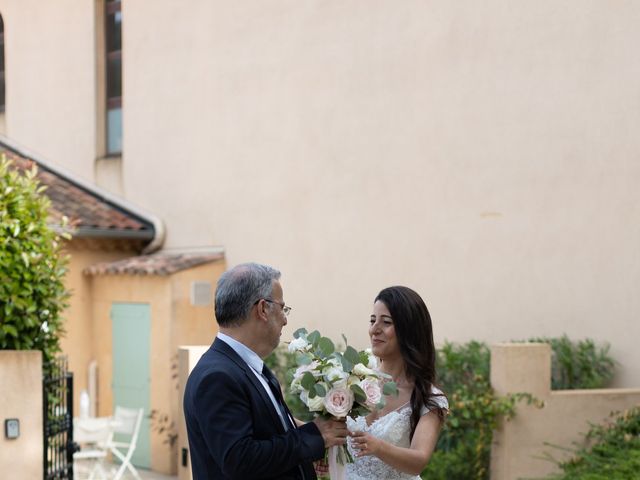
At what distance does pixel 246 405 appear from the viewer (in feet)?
11.0

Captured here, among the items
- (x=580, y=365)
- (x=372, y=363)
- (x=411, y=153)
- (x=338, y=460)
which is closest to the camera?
(x=338, y=460)

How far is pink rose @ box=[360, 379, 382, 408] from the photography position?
12.3ft

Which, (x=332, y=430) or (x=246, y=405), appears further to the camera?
(x=332, y=430)

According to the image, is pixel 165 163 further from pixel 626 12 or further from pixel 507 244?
pixel 626 12

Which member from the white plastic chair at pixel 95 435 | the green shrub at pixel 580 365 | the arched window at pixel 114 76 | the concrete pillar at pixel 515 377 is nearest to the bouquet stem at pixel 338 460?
the concrete pillar at pixel 515 377

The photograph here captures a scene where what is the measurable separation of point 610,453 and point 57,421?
432 cm

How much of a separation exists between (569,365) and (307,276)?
3858 mm

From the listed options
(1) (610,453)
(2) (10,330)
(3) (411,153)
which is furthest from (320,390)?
(3) (411,153)

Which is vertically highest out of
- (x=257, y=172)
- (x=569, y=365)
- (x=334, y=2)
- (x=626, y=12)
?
(x=334, y=2)

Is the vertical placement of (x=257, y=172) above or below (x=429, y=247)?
above

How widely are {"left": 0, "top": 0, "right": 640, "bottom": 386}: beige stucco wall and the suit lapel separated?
→ 583 cm

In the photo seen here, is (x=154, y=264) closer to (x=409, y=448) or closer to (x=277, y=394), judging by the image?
(x=409, y=448)

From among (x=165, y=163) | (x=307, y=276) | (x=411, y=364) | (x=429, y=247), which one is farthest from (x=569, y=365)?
(x=165, y=163)

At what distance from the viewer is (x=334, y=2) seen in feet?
37.3
